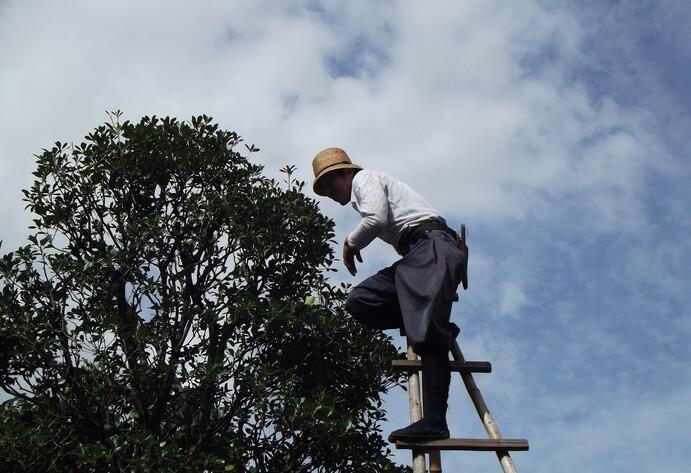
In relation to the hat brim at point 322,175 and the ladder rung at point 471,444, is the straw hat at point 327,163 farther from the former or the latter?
the ladder rung at point 471,444

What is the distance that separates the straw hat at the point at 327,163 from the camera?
17.5ft

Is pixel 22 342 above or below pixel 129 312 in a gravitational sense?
below

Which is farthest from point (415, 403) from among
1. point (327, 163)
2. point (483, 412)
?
point (327, 163)

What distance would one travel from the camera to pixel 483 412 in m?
4.81

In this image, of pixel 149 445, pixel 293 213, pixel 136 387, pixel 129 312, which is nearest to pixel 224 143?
pixel 293 213

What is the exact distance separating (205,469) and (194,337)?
169cm

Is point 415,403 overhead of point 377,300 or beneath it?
beneath

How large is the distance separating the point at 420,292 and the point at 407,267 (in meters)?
0.24

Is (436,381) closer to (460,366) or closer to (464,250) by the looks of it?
(460,366)

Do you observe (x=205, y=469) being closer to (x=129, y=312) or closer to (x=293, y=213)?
(x=129, y=312)

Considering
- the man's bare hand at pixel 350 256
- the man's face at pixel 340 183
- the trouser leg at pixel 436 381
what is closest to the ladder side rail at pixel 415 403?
the trouser leg at pixel 436 381

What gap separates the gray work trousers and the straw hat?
71 centimetres

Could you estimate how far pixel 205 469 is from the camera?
7.05 metres

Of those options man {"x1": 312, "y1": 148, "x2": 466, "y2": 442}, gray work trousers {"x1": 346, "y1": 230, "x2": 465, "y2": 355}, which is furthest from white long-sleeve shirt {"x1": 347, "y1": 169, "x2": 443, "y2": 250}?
gray work trousers {"x1": 346, "y1": 230, "x2": 465, "y2": 355}
